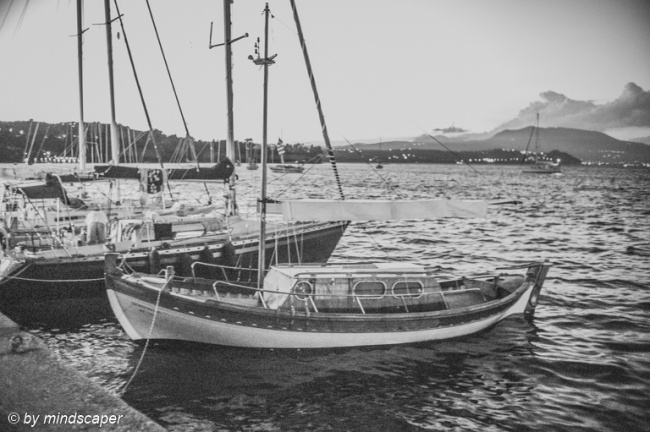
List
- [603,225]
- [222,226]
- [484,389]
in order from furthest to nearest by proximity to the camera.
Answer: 1. [603,225]
2. [222,226]
3. [484,389]

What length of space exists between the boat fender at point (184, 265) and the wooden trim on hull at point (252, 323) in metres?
4.96

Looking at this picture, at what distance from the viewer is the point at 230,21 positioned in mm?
22484

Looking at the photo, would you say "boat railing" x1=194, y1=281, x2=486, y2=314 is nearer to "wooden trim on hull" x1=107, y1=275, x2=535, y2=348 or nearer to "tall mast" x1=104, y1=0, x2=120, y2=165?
"wooden trim on hull" x1=107, y1=275, x2=535, y2=348

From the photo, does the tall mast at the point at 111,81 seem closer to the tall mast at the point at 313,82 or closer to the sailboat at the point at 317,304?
the tall mast at the point at 313,82

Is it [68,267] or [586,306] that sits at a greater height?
[68,267]

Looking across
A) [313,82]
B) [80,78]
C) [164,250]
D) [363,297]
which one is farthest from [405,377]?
[80,78]

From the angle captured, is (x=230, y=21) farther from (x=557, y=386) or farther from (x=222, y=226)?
(x=557, y=386)

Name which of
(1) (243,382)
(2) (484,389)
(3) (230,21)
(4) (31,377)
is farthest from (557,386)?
(3) (230,21)

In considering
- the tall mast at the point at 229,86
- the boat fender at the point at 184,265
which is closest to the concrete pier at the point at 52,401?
the boat fender at the point at 184,265

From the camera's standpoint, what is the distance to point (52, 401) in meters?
6.54

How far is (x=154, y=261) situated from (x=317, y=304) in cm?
Answer: 722

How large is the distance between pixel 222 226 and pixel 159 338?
9.58 metres

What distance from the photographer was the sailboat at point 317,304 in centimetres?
1272

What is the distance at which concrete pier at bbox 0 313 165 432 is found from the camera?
606cm
